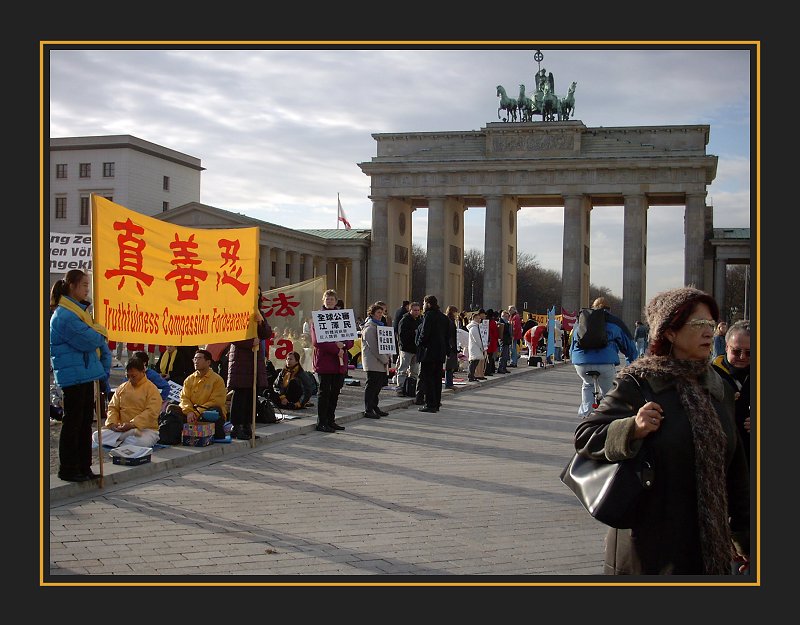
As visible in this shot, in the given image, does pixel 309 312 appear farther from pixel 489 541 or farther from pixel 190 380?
pixel 489 541

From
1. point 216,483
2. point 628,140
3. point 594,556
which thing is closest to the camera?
point 594,556

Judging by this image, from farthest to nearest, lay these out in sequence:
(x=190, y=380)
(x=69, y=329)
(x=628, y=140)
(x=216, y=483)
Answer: (x=628, y=140)
(x=190, y=380)
(x=216, y=483)
(x=69, y=329)

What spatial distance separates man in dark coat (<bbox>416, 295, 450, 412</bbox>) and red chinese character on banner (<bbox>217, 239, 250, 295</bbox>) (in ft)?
21.7

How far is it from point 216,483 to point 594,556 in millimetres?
4201

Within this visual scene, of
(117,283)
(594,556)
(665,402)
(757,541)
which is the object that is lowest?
(594,556)

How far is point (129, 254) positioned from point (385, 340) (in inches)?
345

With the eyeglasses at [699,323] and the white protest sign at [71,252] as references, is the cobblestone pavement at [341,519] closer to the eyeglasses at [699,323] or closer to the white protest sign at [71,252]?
the eyeglasses at [699,323]

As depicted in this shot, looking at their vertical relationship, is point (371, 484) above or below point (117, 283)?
below

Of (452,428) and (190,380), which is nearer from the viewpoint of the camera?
(190,380)

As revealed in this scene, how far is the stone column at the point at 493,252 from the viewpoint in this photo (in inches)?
2896

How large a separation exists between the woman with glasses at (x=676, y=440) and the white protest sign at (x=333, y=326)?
1077cm

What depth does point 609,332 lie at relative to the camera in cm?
1480

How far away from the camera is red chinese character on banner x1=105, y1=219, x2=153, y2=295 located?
9.63m
